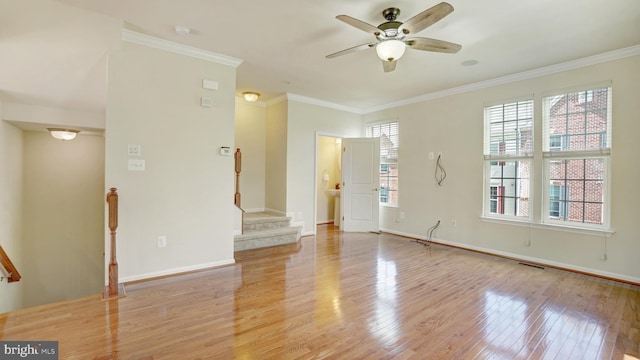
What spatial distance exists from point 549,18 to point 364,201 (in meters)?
4.34

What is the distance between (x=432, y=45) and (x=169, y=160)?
10.5ft

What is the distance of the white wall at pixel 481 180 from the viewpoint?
3514mm

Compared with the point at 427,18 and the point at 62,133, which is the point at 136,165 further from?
the point at 427,18

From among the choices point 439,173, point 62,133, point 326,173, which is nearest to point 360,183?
point 326,173

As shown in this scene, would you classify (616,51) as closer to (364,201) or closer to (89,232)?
(364,201)

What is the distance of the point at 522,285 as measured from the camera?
3.41 metres

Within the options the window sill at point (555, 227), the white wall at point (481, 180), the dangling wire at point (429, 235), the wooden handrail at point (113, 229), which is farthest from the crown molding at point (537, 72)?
the wooden handrail at point (113, 229)

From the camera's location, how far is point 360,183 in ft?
21.1

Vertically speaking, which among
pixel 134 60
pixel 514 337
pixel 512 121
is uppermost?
pixel 134 60

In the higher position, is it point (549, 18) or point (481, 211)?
point (549, 18)

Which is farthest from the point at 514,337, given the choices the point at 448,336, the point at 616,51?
the point at 616,51

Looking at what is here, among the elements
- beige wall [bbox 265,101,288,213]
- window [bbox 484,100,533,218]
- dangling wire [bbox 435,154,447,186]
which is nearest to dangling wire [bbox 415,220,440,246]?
dangling wire [bbox 435,154,447,186]

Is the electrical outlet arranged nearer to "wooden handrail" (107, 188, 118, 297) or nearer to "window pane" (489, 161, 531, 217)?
"wooden handrail" (107, 188, 118, 297)

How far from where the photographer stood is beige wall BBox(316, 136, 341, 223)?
7387 millimetres
